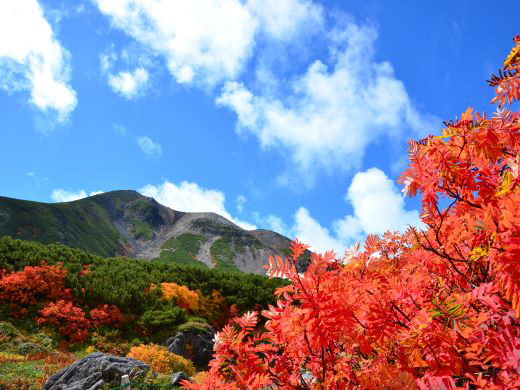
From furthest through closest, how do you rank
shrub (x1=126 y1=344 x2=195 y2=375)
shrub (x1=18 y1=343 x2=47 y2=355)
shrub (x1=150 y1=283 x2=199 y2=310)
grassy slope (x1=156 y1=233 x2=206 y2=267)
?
grassy slope (x1=156 y1=233 x2=206 y2=267) → shrub (x1=150 y1=283 x2=199 y2=310) → shrub (x1=18 y1=343 x2=47 y2=355) → shrub (x1=126 y1=344 x2=195 y2=375)

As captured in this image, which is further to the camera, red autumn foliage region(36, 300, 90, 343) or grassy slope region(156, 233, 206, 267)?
grassy slope region(156, 233, 206, 267)

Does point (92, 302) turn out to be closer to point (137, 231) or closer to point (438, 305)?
point (438, 305)

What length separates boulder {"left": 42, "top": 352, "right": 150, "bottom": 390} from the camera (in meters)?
6.59

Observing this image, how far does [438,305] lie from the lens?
165 centimetres

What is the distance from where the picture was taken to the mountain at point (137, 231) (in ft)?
178

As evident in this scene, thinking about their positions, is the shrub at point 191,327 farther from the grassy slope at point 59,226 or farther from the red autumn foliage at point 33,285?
the grassy slope at point 59,226

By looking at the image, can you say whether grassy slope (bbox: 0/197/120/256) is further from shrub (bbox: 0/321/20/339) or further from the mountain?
shrub (bbox: 0/321/20/339)

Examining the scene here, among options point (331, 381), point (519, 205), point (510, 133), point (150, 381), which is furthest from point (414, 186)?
point (150, 381)

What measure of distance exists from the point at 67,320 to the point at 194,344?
5104 mm

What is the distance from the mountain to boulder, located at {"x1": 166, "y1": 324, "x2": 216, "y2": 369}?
45.7 metres

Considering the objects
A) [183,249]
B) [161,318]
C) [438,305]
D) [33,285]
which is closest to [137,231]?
[183,249]

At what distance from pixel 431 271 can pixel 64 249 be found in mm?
21206

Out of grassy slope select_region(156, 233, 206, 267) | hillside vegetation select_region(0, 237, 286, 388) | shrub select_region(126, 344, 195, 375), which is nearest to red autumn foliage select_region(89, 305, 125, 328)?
hillside vegetation select_region(0, 237, 286, 388)

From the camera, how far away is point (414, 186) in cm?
195
